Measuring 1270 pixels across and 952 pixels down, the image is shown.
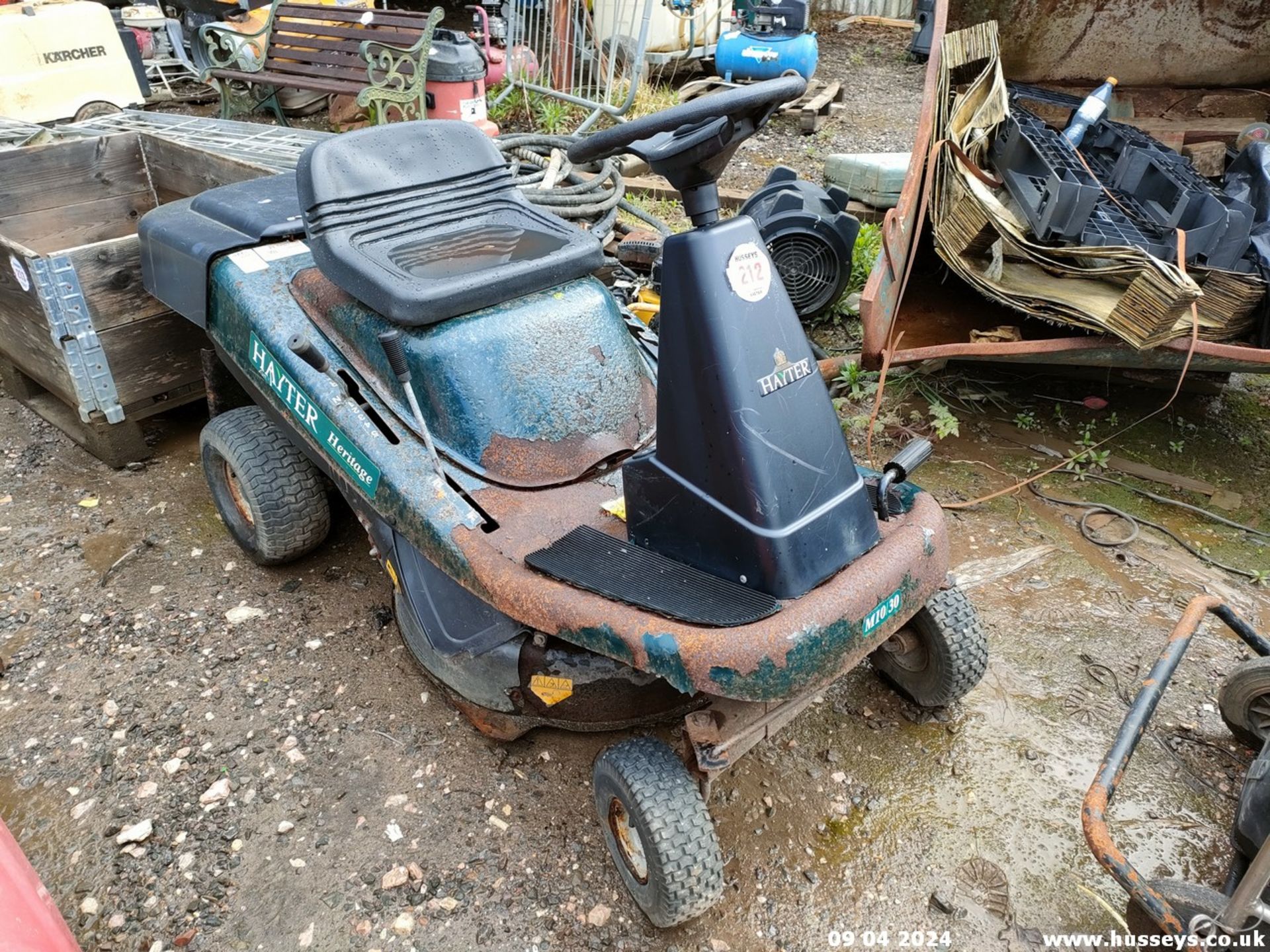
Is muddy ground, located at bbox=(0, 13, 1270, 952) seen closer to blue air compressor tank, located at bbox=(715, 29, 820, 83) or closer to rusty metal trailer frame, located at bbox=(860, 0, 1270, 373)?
rusty metal trailer frame, located at bbox=(860, 0, 1270, 373)

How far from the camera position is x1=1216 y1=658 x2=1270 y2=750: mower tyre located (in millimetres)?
2156

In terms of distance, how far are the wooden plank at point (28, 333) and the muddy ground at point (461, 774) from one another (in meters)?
0.50

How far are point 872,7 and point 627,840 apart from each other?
36.7ft

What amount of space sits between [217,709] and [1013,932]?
2014 mm

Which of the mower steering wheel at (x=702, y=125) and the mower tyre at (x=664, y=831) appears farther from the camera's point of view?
the mower tyre at (x=664, y=831)

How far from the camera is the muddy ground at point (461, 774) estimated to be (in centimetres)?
194

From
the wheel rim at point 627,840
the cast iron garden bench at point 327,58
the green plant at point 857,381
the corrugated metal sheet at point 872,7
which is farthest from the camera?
the corrugated metal sheet at point 872,7

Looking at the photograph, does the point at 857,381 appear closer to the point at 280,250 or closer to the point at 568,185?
the point at 568,185

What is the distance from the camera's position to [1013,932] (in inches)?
75.2

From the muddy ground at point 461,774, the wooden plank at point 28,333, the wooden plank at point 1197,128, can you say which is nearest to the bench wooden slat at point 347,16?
the wooden plank at point 28,333

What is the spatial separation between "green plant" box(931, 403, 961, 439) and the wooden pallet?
3965 mm

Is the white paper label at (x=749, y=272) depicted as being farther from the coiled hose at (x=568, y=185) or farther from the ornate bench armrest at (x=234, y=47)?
the ornate bench armrest at (x=234, y=47)

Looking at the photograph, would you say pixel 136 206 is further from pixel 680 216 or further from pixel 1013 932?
pixel 1013 932

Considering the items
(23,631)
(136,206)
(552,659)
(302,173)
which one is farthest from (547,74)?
(552,659)
